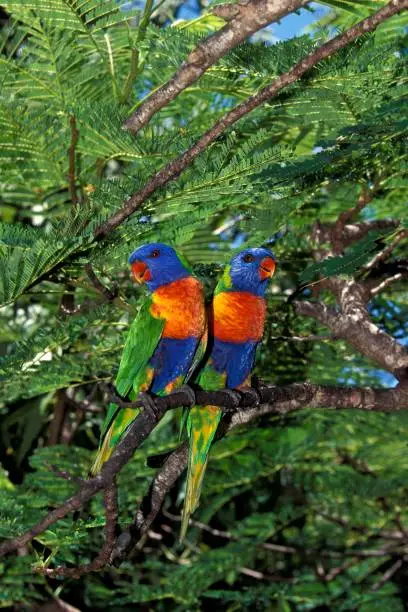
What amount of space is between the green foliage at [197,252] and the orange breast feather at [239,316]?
0.36ft

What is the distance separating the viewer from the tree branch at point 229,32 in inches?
28.6

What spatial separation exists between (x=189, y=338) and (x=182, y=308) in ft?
0.15

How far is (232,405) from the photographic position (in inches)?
39.5

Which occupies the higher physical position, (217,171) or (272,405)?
(217,171)

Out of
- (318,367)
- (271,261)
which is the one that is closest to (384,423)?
(318,367)

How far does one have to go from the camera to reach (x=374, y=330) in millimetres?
1361

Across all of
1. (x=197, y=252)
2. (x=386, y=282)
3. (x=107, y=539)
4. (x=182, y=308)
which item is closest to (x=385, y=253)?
(x=386, y=282)

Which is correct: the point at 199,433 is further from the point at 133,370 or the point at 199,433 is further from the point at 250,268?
the point at 250,268

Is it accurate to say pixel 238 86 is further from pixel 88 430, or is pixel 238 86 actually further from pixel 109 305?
pixel 88 430

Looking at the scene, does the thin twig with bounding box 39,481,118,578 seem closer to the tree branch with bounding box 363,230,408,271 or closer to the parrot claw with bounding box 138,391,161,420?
the parrot claw with bounding box 138,391,161,420

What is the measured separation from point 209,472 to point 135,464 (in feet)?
1.28

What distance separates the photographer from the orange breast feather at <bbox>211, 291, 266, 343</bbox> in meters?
1.10

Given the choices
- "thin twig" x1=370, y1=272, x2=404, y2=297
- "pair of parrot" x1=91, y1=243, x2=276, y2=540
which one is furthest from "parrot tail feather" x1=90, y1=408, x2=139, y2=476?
"thin twig" x1=370, y1=272, x2=404, y2=297

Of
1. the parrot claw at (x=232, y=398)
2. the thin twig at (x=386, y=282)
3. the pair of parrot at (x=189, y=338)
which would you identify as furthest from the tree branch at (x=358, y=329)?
the parrot claw at (x=232, y=398)
